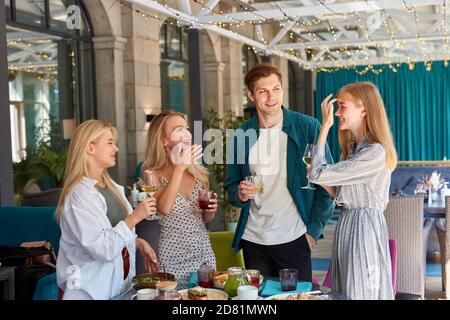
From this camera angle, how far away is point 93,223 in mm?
2125

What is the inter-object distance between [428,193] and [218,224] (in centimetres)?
386

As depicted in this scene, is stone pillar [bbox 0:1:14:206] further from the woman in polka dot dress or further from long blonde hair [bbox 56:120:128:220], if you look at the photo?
long blonde hair [bbox 56:120:128:220]

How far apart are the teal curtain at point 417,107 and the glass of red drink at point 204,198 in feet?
41.0

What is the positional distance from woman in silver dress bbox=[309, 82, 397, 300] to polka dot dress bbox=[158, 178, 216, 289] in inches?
21.0

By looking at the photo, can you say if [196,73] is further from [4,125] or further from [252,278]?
[252,278]

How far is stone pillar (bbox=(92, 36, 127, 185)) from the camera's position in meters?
7.42

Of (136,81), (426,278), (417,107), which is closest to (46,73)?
(136,81)

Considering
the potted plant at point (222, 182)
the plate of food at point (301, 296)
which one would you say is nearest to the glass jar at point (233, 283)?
the plate of food at point (301, 296)

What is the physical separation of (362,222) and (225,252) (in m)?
0.93

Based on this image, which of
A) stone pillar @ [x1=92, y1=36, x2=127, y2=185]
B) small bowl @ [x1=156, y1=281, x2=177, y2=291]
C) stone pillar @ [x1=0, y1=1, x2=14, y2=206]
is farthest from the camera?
stone pillar @ [x1=92, y1=36, x2=127, y2=185]

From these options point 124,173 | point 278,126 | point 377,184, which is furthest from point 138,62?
point 377,184

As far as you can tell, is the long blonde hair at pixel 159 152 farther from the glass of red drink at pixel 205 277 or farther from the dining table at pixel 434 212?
the dining table at pixel 434 212

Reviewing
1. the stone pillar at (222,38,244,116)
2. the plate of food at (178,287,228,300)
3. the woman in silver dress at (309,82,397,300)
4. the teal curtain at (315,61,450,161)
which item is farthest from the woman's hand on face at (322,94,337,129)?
the teal curtain at (315,61,450,161)

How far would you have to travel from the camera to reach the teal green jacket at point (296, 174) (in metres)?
2.70
